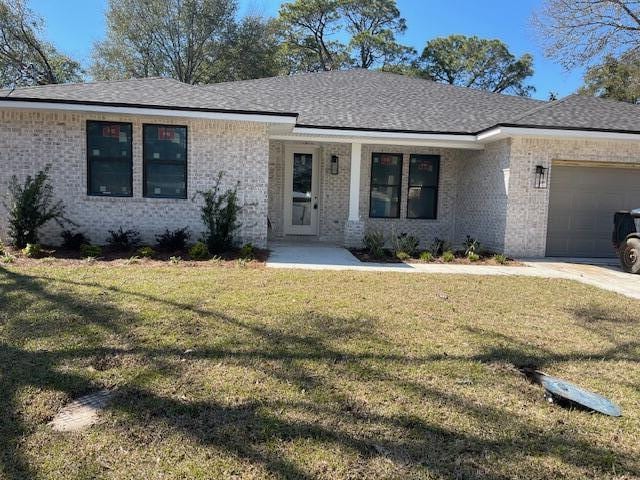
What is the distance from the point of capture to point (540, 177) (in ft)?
33.8

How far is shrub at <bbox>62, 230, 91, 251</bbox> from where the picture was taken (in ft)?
30.3

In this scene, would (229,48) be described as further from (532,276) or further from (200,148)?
(532,276)

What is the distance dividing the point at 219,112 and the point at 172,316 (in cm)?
557

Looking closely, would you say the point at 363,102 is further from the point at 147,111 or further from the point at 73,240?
the point at 73,240

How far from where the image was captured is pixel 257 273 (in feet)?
23.9

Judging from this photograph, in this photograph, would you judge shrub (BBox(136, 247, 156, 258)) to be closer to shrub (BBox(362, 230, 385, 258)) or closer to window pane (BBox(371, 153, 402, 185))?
shrub (BBox(362, 230, 385, 258))

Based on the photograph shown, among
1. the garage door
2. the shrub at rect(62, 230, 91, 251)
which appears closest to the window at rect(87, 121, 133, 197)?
the shrub at rect(62, 230, 91, 251)

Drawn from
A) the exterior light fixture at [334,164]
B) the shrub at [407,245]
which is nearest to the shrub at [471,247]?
the shrub at [407,245]

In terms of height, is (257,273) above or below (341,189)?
below

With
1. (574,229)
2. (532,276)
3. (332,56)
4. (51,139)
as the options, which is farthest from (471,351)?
(332,56)

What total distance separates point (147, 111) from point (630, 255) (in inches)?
400

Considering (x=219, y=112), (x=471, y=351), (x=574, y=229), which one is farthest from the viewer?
(x=574, y=229)

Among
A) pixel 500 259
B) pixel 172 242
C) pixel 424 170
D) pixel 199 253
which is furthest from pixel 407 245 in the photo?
pixel 172 242

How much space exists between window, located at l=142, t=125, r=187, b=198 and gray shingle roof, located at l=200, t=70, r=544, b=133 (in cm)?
185
